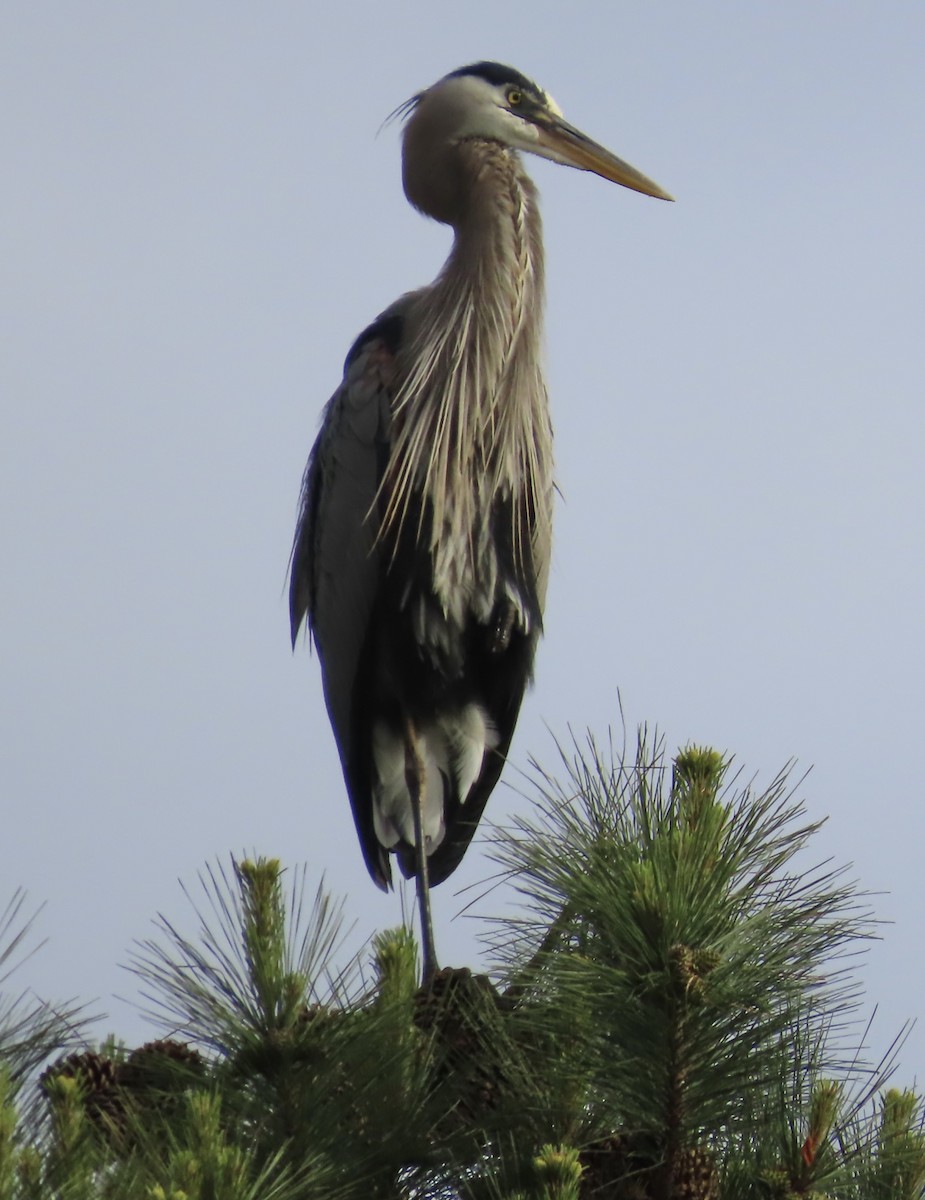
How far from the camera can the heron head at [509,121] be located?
4770 mm

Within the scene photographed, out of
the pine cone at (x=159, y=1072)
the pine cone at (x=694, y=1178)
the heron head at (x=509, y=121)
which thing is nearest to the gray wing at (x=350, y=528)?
the heron head at (x=509, y=121)

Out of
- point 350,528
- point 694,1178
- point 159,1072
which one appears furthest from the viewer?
point 350,528

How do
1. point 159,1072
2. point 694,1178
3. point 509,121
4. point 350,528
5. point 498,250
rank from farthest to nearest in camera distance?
point 509,121, point 498,250, point 350,528, point 159,1072, point 694,1178

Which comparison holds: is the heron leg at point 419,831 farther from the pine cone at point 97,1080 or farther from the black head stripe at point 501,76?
the black head stripe at point 501,76

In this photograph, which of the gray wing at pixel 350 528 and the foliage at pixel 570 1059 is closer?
the foliage at pixel 570 1059

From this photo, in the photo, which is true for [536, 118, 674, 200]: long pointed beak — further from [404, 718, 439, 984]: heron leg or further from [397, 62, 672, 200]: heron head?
[404, 718, 439, 984]: heron leg

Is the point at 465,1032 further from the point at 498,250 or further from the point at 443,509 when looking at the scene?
the point at 498,250

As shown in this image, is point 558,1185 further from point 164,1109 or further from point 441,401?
point 441,401

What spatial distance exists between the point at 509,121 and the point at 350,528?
1.27 m

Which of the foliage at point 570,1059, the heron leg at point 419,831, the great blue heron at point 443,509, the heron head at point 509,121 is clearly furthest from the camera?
the heron head at point 509,121

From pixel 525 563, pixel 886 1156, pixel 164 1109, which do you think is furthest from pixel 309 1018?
pixel 525 563

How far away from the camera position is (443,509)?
4.26 metres

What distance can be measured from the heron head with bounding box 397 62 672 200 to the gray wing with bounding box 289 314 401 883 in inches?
23.4

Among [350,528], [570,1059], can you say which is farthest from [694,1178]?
[350,528]
